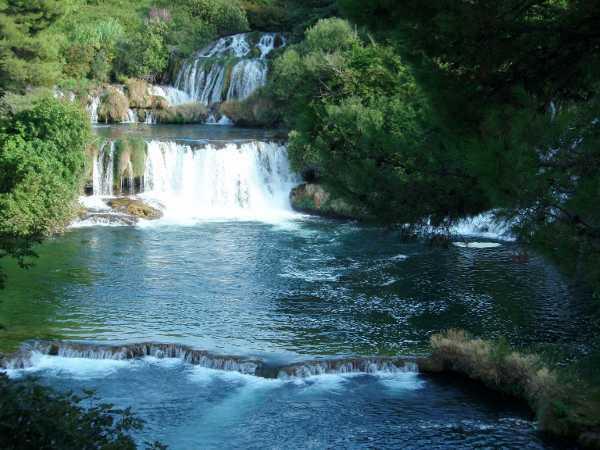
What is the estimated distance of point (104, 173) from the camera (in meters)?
25.6

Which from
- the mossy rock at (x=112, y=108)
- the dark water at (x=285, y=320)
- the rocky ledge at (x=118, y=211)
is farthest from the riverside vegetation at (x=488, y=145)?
the mossy rock at (x=112, y=108)

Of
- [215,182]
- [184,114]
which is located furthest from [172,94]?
[215,182]

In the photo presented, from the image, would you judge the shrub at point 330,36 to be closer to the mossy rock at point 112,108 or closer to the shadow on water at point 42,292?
the mossy rock at point 112,108

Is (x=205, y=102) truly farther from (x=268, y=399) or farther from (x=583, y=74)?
(x=583, y=74)

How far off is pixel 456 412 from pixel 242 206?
15842 mm

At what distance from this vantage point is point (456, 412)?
1145 cm

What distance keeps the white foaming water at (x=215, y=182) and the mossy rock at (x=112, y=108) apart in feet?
28.5

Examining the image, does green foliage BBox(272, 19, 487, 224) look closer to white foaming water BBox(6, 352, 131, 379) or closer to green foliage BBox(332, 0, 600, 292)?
green foliage BBox(332, 0, 600, 292)

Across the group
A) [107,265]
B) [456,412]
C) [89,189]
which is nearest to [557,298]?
[456,412]

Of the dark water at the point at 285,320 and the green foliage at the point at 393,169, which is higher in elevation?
the green foliage at the point at 393,169

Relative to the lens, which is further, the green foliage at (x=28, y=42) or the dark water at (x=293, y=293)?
the green foliage at (x=28, y=42)

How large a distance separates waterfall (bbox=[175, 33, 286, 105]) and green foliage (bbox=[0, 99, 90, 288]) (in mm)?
14891

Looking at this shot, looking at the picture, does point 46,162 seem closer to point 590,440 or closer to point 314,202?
point 314,202

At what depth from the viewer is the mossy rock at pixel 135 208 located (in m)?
23.8
